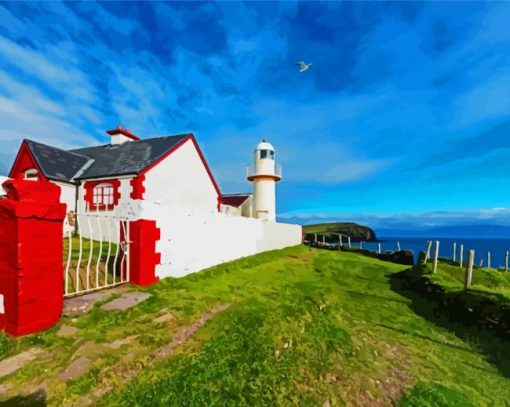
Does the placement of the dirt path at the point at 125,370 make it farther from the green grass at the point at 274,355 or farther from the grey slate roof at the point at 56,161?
the grey slate roof at the point at 56,161

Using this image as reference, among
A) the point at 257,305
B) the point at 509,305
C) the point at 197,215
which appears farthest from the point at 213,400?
the point at 509,305

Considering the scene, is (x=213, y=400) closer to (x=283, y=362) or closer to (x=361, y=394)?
(x=283, y=362)

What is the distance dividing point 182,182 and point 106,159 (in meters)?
5.85

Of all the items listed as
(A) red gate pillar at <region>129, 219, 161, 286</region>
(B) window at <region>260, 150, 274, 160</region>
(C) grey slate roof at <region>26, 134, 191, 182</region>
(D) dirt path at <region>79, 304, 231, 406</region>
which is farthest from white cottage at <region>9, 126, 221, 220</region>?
(D) dirt path at <region>79, 304, 231, 406</region>

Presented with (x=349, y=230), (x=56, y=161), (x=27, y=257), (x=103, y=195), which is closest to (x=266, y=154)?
(x=103, y=195)

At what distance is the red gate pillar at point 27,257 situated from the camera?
426 centimetres

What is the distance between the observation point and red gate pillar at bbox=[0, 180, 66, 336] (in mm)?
4262

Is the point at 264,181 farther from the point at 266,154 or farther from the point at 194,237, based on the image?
the point at 194,237

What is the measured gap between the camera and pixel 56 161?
1952 cm

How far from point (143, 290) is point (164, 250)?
5.22ft

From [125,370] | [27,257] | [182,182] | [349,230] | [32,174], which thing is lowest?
[349,230]

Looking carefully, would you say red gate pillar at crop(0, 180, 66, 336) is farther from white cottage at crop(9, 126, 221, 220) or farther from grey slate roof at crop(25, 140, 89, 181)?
grey slate roof at crop(25, 140, 89, 181)

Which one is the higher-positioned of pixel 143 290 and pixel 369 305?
pixel 143 290

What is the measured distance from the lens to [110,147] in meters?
22.5
